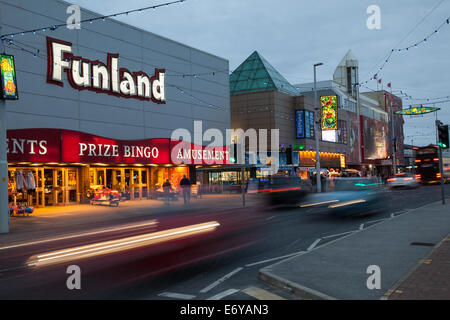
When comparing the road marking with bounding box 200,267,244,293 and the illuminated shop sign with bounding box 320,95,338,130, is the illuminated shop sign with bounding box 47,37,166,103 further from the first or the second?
the illuminated shop sign with bounding box 320,95,338,130

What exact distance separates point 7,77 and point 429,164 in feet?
154

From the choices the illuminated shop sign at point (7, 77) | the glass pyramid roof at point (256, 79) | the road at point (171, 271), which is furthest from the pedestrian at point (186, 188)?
the glass pyramid roof at point (256, 79)

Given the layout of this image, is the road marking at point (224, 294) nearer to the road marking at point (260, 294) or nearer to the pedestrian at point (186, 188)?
the road marking at point (260, 294)

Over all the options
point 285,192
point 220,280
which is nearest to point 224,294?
point 220,280

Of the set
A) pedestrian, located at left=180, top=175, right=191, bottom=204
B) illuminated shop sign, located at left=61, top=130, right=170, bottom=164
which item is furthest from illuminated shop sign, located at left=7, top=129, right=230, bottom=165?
pedestrian, located at left=180, top=175, right=191, bottom=204

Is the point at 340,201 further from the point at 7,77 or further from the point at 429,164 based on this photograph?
the point at 429,164

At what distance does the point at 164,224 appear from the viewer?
16125 millimetres

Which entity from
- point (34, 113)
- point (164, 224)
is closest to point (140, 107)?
point (34, 113)

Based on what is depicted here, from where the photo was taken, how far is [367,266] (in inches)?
313

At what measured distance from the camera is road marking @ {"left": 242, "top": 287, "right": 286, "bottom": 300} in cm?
647

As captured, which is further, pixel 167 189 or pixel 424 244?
pixel 167 189

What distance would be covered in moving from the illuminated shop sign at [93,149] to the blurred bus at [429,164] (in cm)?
2733

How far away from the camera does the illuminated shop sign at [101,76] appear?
2514cm

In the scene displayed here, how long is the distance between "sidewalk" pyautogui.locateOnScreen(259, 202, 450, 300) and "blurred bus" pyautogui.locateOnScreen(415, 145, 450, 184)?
40968mm
